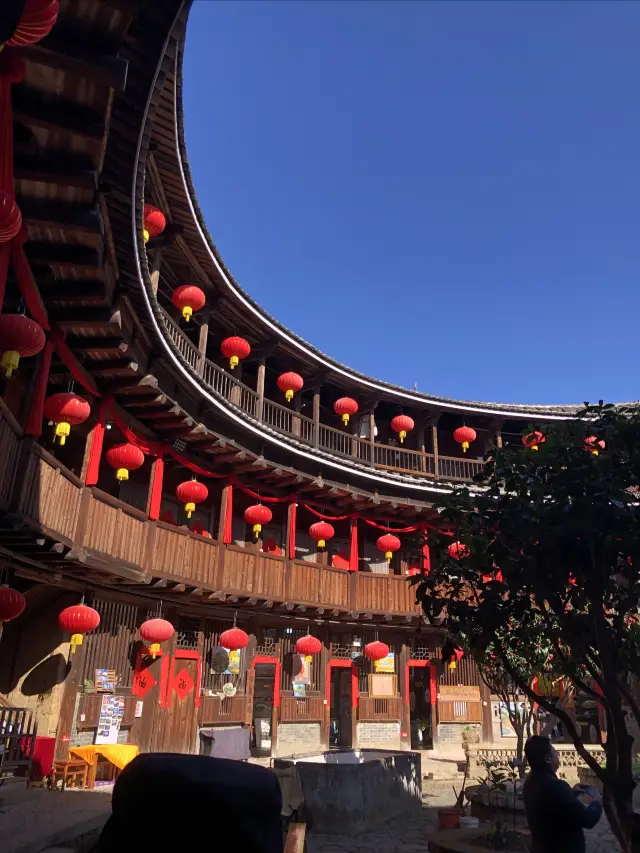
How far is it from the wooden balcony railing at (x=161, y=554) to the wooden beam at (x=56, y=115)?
12.4 feet

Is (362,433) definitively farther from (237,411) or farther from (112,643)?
(112,643)

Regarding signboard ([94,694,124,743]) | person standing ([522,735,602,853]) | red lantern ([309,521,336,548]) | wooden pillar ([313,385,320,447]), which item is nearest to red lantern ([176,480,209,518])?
signboard ([94,694,124,743])

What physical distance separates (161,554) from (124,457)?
7.31ft

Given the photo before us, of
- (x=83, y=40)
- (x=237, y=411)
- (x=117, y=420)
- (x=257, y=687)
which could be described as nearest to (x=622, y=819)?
(x=83, y=40)

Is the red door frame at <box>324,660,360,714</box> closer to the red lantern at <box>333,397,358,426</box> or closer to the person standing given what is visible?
the red lantern at <box>333,397,358,426</box>

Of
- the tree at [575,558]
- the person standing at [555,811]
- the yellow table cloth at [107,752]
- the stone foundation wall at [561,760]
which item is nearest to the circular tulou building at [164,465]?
the yellow table cloth at [107,752]

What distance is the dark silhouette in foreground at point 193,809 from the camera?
1.72m

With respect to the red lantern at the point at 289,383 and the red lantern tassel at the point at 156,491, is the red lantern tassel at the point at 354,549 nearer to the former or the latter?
the red lantern at the point at 289,383

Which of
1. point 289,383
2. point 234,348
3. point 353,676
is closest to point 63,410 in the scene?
point 234,348

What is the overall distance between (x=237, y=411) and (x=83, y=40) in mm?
9638

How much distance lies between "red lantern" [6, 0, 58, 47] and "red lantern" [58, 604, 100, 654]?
343 inches

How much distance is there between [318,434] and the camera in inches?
680

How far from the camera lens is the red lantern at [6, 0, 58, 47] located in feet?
12.2

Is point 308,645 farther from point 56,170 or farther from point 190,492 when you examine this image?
point 56,170
